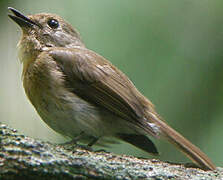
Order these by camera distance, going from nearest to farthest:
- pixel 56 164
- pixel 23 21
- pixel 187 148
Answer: pixel 56 164 → pixel 187 148 → pixel 23 21

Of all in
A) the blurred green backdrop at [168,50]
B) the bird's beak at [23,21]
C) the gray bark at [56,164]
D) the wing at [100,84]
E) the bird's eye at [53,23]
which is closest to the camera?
the gray bark at [56,164]

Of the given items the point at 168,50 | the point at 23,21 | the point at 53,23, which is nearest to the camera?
the point at 168,50

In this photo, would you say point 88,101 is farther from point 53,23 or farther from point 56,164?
point 56,164

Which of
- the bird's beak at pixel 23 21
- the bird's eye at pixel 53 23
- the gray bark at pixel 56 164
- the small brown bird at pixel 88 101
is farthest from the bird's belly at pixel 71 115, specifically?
the bird's eye at pixel 53 23

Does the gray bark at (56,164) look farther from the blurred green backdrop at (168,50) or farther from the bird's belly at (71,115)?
the bird's belly at (71,115)

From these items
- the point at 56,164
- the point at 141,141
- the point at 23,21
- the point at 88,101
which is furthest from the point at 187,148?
the point at 23,21

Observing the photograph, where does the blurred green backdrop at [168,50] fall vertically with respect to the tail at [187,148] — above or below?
above

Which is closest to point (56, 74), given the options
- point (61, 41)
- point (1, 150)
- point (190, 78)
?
point (61, 41)

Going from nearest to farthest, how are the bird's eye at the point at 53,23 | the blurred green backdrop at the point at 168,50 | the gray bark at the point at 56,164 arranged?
the gray bark at the point at 56,164 < the blurred green backdrop at the point at 168,50 < the bird's eye at the point at 53,23
